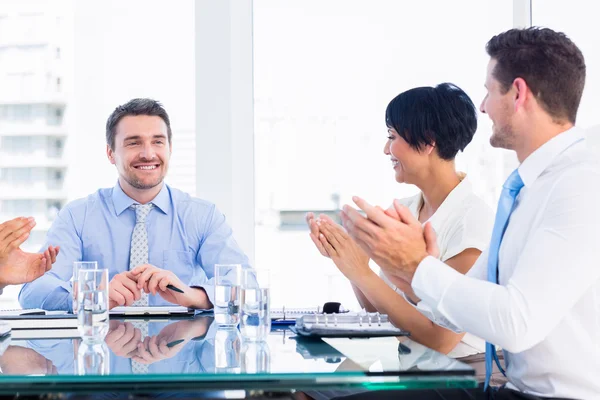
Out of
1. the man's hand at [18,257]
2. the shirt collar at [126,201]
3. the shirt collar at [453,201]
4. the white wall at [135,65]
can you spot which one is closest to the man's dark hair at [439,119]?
the shirt collar at [453,201]

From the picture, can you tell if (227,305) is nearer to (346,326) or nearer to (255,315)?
(255,315)

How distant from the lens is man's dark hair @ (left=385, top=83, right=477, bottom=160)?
2.63m

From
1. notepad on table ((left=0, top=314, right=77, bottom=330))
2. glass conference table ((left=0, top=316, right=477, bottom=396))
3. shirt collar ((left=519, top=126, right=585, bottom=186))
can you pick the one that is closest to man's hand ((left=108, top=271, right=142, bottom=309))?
notepad on table ((left=0, top=314, right=77, bottom=330))

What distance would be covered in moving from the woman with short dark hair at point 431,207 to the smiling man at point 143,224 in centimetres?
83

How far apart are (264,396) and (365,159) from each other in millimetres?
2886

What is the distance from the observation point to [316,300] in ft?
15.1

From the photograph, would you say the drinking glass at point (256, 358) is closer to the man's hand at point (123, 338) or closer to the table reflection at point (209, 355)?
the table reflection at point (209, 355)

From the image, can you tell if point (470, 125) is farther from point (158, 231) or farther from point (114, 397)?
point (114, 397)

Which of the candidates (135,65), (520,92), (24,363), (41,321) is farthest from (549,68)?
(135,65)

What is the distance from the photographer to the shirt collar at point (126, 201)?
10.5 ft

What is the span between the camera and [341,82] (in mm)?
Answer: 4309

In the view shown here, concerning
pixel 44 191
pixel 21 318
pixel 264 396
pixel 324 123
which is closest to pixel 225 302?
pixel 264 396

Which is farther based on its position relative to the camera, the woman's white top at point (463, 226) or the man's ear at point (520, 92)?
the woman's white top at point (463, 226)

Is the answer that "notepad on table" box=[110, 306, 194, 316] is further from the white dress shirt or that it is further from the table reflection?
the white dress shirt
